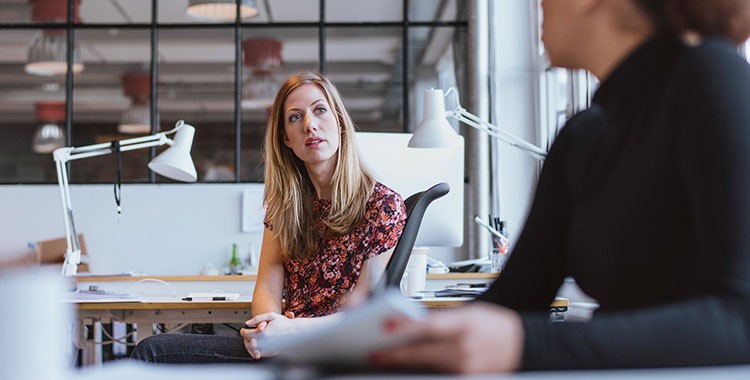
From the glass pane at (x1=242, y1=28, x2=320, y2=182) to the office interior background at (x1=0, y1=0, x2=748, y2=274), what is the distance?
0.01m

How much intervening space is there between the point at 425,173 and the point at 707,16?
8.26 ft

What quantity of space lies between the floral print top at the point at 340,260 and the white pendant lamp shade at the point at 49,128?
5.45 meters

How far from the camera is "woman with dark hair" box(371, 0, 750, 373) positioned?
0.77 metres

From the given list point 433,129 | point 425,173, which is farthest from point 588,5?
point 425,173

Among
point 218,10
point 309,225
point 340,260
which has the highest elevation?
point 218,10

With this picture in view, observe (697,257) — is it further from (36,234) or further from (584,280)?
(36,234)

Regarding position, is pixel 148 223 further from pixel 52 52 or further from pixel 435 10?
pixel 435 10

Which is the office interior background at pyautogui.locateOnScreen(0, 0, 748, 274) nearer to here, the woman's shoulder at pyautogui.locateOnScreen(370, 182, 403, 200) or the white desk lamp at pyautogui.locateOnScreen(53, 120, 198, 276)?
the white desk lamp at pyautogui.locateOnScreen(53, 120, 198, 276)

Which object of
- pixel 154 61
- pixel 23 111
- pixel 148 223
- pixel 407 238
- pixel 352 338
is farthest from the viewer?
pixel 23 111

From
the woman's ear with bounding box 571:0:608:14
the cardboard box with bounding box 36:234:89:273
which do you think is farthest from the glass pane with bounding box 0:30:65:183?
the woman's ear with bounding box 571:0:608:14

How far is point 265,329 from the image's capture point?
2.37 metres

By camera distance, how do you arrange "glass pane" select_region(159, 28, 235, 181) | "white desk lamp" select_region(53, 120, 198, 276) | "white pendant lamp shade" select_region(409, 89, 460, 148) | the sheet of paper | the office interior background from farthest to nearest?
"glass pane" select_region(159, 28, 235, 181)
the office interior background
"white desk lamp" select_region(53, 120, 198, 276)
"white pendant lamp shade" select_region(409, 89, 460, 148)
the sheet of paper

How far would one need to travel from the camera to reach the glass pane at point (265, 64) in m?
7.38

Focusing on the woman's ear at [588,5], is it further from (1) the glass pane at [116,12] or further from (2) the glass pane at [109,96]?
(1) the glass pane at [116,12]
